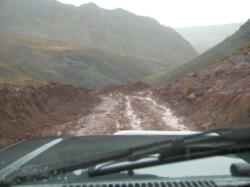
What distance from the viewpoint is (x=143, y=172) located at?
2.38 m

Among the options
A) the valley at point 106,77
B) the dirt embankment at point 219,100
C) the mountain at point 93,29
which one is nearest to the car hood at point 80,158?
the valley at point 106,77

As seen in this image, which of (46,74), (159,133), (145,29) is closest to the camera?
(159,133)

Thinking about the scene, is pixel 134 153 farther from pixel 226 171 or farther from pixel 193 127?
pixel 193 127

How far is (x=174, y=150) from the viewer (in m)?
2.11

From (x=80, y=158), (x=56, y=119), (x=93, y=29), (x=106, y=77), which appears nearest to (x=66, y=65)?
(x=106, y=77)

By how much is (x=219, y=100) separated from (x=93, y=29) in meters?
124

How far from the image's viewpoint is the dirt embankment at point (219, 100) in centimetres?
1344

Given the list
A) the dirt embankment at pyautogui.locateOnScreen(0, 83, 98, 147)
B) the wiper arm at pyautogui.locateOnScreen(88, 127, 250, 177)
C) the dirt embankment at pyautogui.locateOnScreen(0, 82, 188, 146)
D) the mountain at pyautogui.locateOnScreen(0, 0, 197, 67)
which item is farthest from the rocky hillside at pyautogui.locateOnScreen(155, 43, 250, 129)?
the mountain at pyautogui.locateOnScreen(0, 0, 197, 67)

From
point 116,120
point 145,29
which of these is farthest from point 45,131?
point 145,29

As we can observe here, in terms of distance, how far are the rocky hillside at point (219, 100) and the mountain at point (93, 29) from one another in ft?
326

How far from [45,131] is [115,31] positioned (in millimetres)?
131683

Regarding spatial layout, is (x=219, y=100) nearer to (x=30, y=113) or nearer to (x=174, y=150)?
(x=30, y=113)

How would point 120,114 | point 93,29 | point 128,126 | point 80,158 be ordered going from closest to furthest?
point 80,158
point 128,126
point 120,114
point 93,29

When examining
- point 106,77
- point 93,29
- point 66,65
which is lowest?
point 106,77
